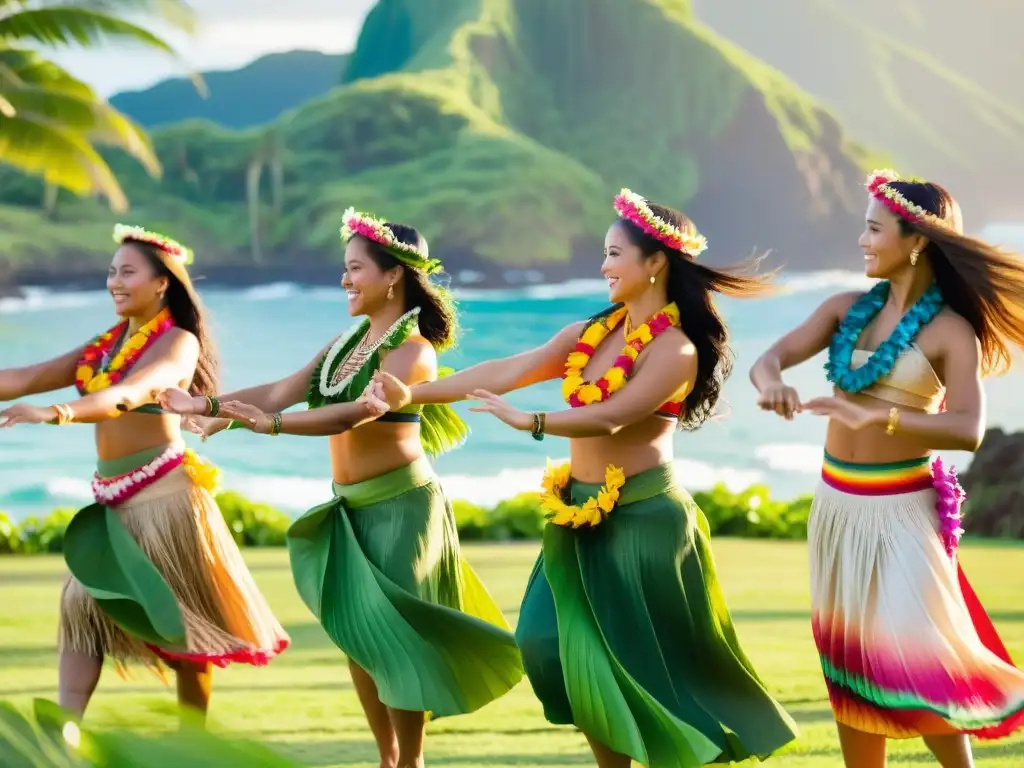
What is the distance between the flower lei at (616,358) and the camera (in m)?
3.69

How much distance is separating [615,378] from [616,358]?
99 millimetres

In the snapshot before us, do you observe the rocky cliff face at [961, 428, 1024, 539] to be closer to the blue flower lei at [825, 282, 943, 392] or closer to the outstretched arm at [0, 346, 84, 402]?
the blue flower lei at [825, 282, 943, 392]

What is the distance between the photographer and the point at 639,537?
3736 mm

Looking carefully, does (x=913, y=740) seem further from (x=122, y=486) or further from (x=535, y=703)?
(x=122, y=486)

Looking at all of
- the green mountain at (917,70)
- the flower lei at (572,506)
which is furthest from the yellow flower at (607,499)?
the green mountain at (917,70)

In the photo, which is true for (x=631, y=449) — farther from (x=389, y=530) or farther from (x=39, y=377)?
(x=39, y=377)

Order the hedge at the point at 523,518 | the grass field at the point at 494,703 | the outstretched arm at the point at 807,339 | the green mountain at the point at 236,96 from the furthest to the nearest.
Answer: the green mountain at the point at 236,96
the hedge at the point at 523,518
the grass field at the point at 494,703
the outstretched arm at the point at 807,339

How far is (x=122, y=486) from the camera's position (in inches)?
173

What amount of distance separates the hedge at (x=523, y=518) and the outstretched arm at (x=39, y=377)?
5.68m

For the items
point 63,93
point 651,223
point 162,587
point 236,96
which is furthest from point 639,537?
point 236,96

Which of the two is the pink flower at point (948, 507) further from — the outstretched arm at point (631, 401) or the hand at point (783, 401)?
the outstretched arm at point (631, 401)

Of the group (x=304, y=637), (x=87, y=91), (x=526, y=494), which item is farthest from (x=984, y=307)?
(x=87, y=91)

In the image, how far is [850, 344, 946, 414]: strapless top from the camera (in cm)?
358

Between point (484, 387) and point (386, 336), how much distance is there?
17.4 inches
